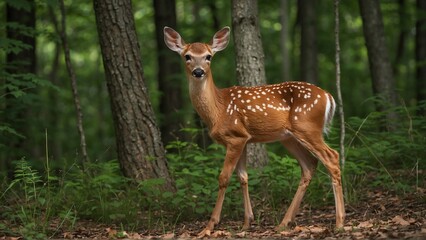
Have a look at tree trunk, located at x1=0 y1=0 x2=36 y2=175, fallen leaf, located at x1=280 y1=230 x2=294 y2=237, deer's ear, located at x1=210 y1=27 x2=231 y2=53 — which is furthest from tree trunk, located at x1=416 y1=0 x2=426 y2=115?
fallen leaf, located at x1=280 y1=230 x2=294 y2=237

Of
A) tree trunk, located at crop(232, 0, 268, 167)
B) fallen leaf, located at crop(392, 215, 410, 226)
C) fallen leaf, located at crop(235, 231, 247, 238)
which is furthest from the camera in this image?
tree trunk, located at crop(232, 0, 268, 167)

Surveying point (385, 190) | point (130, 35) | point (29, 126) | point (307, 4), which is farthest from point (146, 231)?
point (307, 4)

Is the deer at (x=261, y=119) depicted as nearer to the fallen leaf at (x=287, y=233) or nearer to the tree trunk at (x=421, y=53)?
the fallen leaf at (x=287, y=233)

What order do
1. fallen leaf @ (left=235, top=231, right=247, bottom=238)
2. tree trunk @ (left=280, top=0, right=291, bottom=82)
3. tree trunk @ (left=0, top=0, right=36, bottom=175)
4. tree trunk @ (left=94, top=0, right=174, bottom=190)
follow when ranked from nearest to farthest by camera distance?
fallen leaf @ (left=235, top=231, right=247, bottom=238) < tree trunk @ (left=94, top=0, right=174, bottom=190) < tree trunk @ (left=0, top=0, right=36, bottom=175) < tree trunk @ (left=280, top=0, right=291, bottom=82)

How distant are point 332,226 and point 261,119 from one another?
1.27 metres

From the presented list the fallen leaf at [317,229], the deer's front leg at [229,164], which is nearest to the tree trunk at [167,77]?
the deer's front leg at [229,164]

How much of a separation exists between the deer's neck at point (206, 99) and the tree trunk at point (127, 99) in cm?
118

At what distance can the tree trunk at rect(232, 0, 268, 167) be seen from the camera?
792 cm

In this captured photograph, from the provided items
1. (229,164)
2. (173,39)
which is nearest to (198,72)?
(173,39)

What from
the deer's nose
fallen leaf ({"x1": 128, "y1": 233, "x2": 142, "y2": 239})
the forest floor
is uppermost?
the deer's nose

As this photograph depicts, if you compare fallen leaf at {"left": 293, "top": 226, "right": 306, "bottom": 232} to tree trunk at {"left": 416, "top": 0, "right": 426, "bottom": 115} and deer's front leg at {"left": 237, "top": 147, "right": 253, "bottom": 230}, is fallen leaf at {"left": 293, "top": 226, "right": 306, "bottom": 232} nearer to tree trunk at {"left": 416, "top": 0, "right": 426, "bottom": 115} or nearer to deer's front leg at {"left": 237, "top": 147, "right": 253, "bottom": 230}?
deer's front leg at {"left": 237, "top": 147, "right": 253, "bottom": 230}

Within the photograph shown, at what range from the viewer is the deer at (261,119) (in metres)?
6.20

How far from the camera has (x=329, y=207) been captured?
23.5 ft

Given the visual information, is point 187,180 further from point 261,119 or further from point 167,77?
point 167,77
